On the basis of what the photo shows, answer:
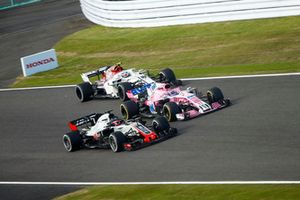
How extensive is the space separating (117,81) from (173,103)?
17.1 ft

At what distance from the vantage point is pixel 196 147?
74.1 ft

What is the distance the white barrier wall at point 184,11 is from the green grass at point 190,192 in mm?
19274

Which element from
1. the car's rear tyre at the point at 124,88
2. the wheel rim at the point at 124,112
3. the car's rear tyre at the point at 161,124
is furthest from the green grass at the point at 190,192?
the car's rear tyre at the point at 124,88

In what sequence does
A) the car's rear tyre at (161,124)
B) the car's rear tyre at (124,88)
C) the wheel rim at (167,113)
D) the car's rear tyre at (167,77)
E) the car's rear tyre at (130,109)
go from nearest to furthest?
1. the car's rear tyre at (161,124)
2. the wheel rim at (167,113)
3. the car's rear tyre at (130,109)
4. the car's rear tyre at (124,88)
5. the car's rear tyre at (167,77)

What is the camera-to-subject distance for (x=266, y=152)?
20.9 m

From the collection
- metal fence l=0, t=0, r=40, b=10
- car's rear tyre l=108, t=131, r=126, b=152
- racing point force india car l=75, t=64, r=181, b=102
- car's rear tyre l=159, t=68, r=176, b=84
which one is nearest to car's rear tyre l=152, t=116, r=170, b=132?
car's rear tyre l=108, t=131, r=126, b=152

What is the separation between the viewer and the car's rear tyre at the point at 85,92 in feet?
101

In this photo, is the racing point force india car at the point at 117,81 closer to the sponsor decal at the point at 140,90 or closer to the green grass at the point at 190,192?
the sponsor decal at the point at 140,90

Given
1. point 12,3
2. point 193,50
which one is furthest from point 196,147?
point 12,3

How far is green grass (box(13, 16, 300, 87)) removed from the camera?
107ft

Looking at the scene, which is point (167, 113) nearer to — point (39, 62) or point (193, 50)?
point (193, 50)

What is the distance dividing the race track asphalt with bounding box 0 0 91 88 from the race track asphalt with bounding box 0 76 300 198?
9772mm

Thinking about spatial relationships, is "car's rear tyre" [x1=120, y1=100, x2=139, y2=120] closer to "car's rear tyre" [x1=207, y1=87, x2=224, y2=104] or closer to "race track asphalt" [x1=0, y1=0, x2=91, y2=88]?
"car's rear tyre" [x1=207, y1=87, x2=224, y2=104]

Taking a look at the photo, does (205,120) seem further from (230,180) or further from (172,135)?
(230,180)
